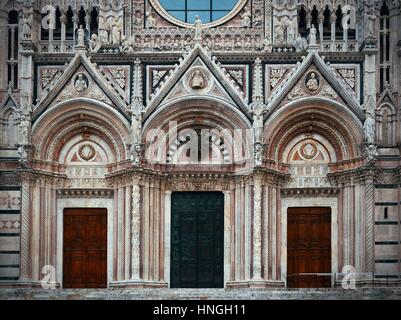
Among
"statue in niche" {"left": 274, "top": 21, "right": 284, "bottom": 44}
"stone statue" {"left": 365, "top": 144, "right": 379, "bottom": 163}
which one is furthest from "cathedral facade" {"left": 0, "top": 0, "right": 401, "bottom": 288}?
"stone statue" {"left": 365, "top": 144, "right": 379, "bottom": 163}

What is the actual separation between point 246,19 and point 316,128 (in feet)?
13.1

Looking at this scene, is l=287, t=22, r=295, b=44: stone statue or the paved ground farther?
l=287, t=22, r=295, b=44: stone statue

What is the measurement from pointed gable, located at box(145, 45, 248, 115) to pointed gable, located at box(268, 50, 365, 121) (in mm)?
1124

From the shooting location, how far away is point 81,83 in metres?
27.7

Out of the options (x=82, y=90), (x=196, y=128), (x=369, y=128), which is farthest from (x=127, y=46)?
(x=369, y=128)

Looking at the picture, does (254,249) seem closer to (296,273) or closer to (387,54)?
(296,273)

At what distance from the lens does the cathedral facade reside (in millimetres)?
27125

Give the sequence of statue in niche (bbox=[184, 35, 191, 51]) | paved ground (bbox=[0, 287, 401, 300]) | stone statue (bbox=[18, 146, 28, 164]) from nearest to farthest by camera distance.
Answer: paved ground (bbox=[0, 287, 401, 300]), stone statue (bbox=[18, 146, 28, 164]), statue in niche (bbox=[184, 35, 191, 51])

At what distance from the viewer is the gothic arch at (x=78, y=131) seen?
90.4ft

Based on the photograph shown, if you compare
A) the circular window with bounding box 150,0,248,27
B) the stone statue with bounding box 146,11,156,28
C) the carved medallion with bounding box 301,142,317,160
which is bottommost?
the carved medallion with bounding box 301,142,317,160

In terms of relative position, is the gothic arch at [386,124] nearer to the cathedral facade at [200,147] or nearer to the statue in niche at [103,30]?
the cathedral facade at [200,147]

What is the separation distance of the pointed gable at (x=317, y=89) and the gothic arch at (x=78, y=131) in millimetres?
4688

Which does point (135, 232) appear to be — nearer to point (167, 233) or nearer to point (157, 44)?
point (167, 233)

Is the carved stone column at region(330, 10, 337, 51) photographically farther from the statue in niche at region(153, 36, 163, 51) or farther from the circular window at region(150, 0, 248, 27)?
the statue in niche at region(153, 36, 163, 51)
